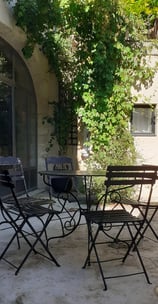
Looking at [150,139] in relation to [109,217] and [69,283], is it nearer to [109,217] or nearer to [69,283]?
[109,217]

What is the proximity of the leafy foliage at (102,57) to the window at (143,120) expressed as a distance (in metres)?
0.42

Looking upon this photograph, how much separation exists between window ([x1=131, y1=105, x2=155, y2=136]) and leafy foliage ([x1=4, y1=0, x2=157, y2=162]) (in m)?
0.42

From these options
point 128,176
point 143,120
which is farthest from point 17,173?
point 143,120

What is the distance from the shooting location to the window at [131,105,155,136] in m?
7.04

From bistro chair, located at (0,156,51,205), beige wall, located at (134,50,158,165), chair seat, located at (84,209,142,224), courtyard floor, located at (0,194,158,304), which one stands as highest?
beige wall, located at (134,50,158,165)

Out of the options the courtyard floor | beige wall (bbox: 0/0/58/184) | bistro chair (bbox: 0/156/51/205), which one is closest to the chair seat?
the courtyard floor

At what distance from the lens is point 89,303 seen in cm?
241

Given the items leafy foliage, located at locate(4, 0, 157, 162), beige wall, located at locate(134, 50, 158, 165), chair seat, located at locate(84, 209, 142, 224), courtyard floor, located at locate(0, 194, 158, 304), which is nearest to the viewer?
courtyard floor, located at locate(0, 194, 158, 304)

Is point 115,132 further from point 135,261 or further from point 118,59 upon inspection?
point 135,261

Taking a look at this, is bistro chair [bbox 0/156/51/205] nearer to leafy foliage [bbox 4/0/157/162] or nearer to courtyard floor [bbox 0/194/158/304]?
courtyard floor [bbox 0/194/158/304]

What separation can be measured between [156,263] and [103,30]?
4308mm

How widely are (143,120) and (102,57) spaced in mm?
1616

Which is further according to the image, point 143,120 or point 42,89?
point 42,89

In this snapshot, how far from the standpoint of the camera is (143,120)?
711cm
